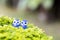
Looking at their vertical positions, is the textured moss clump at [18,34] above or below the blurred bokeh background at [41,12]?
above

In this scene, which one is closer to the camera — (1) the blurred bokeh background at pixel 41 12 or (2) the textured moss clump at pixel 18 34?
(2) the textured moss clump at pixel 18 34

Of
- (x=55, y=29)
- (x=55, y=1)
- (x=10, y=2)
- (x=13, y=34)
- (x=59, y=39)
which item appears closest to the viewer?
(x=13, y=34)

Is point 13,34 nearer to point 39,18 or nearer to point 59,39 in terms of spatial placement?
point 59,39

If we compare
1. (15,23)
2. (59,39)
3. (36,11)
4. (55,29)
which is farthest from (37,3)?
(15,23)

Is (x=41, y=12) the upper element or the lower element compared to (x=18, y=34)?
lower

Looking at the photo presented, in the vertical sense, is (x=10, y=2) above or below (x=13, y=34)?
below

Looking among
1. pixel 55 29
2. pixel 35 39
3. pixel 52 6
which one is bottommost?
pixel 55 29

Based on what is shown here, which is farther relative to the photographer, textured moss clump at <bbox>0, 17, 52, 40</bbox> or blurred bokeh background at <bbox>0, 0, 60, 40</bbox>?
blurred bokeh background at <bbox>0, 0, 60, 40</bbox>

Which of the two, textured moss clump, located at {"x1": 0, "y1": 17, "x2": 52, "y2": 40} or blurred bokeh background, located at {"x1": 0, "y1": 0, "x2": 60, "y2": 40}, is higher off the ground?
textured moss clump, located at {"x1": 0, "y1": 17, "x2": 52, "y2": 40}

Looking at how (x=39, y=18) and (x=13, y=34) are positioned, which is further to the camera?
(x=39, y=18)

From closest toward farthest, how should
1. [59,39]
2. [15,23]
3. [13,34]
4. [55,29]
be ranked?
[13,34] → [15,23] → [59,39] → [55,29]

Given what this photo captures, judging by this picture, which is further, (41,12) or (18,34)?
(41,12)
